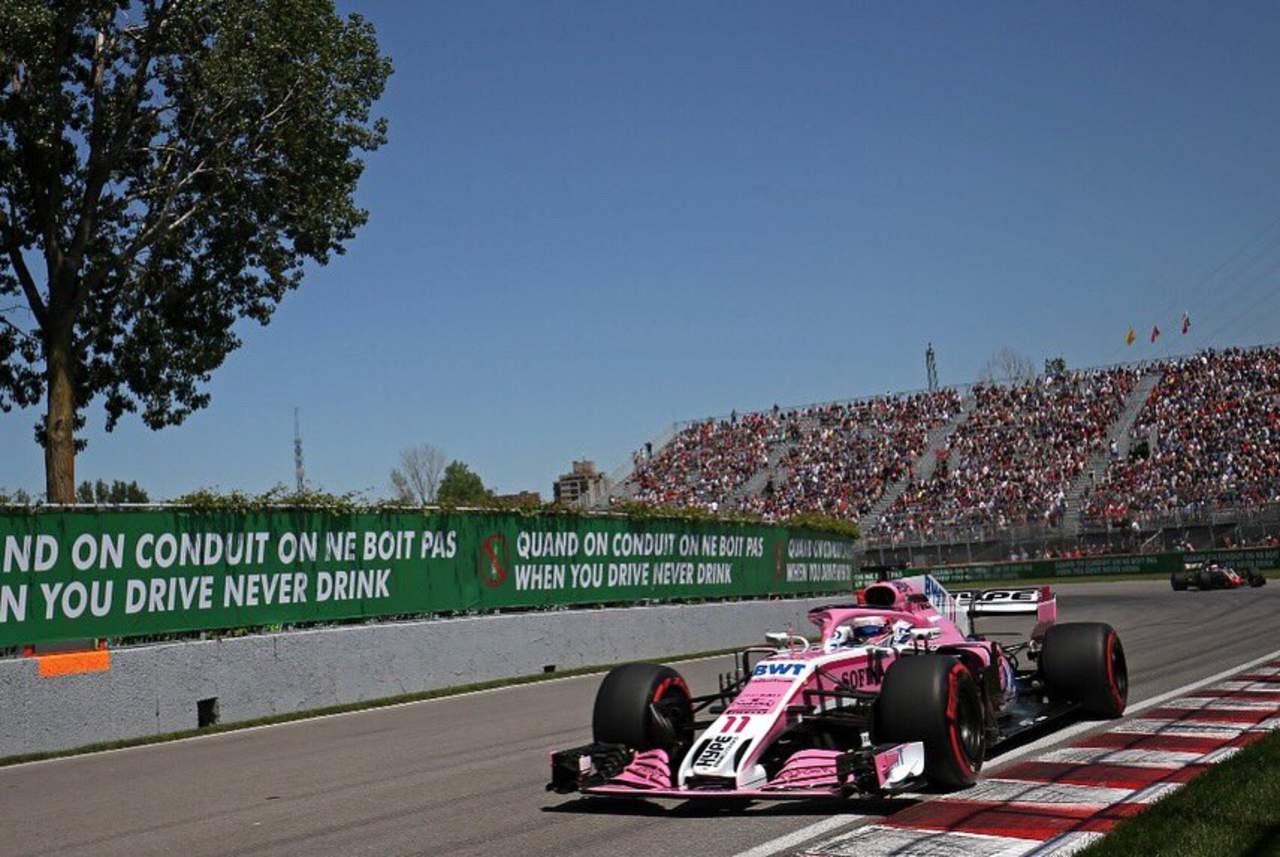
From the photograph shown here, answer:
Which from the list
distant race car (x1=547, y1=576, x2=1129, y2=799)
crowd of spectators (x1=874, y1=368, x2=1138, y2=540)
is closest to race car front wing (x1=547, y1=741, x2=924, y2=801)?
distant race car (x1=547, y1=576, x2=1129, y2=799)

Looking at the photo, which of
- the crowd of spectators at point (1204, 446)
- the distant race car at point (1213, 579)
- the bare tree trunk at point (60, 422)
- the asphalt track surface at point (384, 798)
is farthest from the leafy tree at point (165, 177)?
the crowd of spectators at point (1204, 446)

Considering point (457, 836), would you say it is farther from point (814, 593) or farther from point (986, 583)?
point (986, 583)

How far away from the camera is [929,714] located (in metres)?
7.66

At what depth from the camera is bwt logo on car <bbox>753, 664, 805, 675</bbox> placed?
8.30 metres

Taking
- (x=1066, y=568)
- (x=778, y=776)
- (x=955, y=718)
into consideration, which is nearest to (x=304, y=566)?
(x=778, y=776)

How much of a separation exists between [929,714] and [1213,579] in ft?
111

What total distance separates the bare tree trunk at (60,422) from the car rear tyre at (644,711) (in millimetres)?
14386

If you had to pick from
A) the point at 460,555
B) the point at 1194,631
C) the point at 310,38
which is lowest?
the point at 1194,631

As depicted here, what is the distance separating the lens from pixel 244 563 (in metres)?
16.1

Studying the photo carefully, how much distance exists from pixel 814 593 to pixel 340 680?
16934 millimetres

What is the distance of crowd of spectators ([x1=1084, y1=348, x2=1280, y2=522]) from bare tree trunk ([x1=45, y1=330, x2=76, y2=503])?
125 feet

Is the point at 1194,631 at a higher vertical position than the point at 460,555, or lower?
lower

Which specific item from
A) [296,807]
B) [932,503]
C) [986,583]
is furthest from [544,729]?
[932,503]

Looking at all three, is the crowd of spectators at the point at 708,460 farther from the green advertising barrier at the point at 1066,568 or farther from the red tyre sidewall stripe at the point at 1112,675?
the red tyre sidewall stripe at the point at 1112,675
